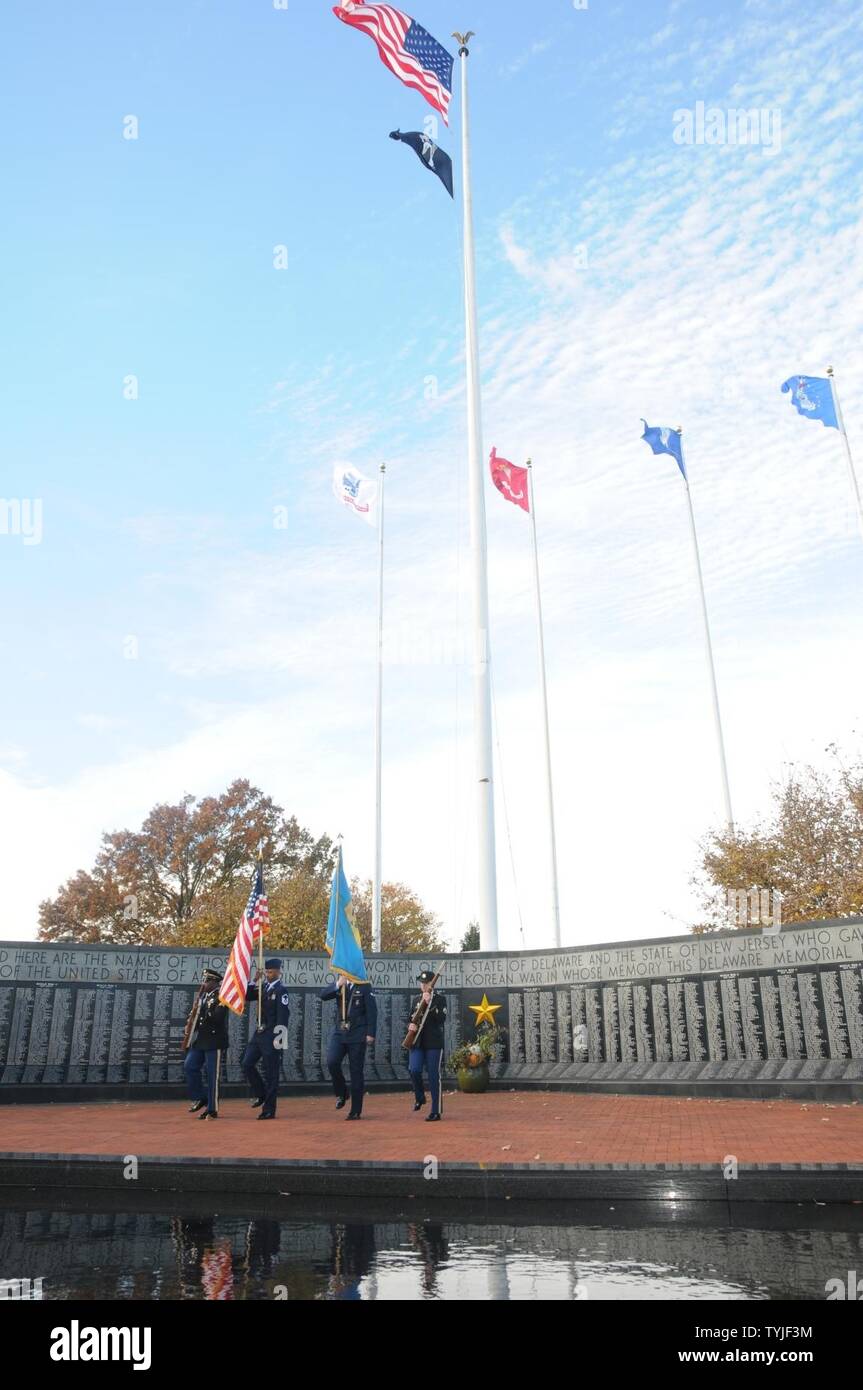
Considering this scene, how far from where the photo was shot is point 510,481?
26.1 meters

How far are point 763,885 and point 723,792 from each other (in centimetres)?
240

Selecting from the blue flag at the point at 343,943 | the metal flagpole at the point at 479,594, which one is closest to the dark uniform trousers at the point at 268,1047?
the blue flag at the point at 343,943

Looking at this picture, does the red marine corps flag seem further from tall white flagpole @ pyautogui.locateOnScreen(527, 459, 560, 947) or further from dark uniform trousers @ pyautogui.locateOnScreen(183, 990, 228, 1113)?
dark uniform trousers @ pyautogui.locateOnScreen(183, 990, 228, 1113)

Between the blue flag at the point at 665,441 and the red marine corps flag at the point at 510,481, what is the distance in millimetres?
3465

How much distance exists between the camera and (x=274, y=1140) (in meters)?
10.5

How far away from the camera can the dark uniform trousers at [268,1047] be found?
13070 mm

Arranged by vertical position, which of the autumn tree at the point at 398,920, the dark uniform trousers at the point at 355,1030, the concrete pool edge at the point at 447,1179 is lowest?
the concrete pool edge at the point at 447,1179

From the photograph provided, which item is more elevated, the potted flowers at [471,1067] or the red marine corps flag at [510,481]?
the red marine corps flag at [510,481]

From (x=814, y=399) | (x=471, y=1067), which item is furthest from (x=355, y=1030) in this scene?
(x=814, y=399)

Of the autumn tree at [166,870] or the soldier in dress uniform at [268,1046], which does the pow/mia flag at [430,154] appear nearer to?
the soldier in dress uniform at [268,1046]

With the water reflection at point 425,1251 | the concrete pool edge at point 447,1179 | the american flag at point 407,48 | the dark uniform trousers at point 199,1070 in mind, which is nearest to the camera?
the water reflection at point 425,1251

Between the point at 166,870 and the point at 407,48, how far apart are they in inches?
1392
